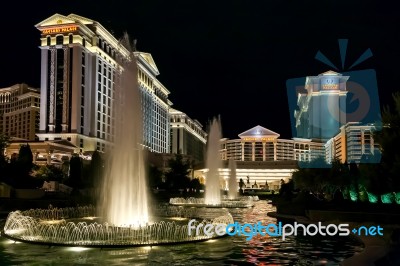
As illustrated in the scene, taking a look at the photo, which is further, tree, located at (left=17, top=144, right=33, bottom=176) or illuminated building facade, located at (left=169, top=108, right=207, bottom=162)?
illuminated building facade, located at (left=169, top=108, right=207, bottom=162)

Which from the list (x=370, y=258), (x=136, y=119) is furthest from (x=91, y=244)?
(x=370, y=258)

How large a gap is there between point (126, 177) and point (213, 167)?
2736 cm

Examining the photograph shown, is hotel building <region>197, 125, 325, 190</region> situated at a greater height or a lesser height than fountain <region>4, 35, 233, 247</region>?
greater

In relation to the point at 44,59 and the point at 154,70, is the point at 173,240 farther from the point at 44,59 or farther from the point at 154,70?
the point at 154,70

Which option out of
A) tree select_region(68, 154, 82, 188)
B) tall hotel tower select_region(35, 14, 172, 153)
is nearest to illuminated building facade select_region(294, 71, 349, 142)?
tall hotel tower select_region(35, 14, 172, 153)

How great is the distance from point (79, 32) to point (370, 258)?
81.9 m

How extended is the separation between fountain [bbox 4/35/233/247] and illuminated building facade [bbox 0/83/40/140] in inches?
4477

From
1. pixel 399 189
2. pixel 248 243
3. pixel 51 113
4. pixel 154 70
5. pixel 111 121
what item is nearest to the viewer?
pixel 248 243

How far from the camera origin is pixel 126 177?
17.5 metres

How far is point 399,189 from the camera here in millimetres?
20016

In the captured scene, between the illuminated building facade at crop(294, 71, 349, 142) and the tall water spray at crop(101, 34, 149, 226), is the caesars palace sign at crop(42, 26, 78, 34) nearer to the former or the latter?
the tall water spray at crop(101, 34, 149, 226)

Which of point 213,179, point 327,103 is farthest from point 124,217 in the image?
point 327,103

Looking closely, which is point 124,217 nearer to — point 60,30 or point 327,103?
point 60,30

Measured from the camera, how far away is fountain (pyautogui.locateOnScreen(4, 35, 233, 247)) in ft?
48.6
